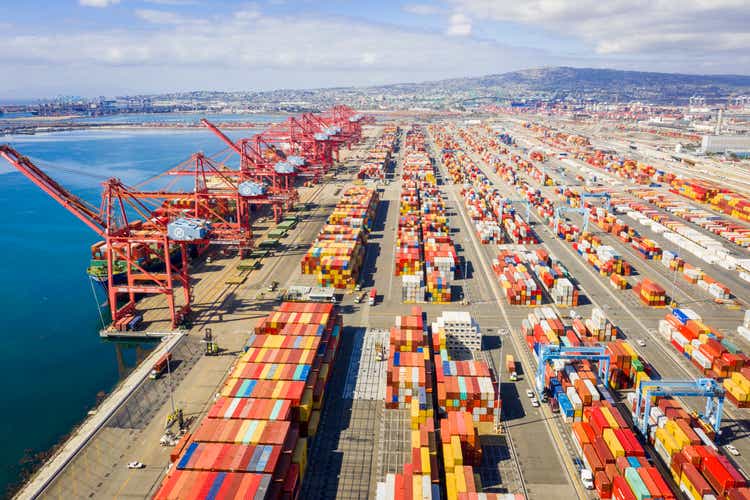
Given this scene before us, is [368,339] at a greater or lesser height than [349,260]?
lesser

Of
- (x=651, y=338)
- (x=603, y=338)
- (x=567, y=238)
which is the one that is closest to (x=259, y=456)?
(x=603, y=338)

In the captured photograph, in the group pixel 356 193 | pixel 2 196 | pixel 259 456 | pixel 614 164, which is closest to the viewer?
pixel 259 456

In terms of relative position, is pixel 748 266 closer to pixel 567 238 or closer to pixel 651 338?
pixel 567 238

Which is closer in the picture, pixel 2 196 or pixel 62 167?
pixel 2 196

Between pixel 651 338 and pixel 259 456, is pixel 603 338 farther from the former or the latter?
pixel 259 456

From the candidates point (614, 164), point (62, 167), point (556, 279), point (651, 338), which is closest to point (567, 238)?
point (556, 279)

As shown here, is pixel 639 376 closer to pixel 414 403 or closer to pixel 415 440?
pixel 414 403

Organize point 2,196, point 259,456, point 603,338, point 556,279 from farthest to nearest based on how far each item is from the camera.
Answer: point 2,196
point 556,279
point 603,338
point 259,456
